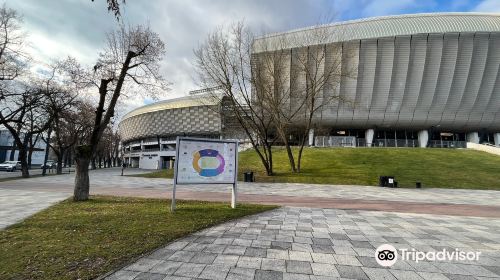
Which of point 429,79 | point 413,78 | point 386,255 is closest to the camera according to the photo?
point 386,255

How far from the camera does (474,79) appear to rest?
49.3 m

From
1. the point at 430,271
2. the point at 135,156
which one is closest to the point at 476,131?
the point at 430,271

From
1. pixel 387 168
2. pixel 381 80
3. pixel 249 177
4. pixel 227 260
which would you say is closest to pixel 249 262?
pixel 227 260

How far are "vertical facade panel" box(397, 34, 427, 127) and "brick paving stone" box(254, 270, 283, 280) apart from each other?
5680 centimetres

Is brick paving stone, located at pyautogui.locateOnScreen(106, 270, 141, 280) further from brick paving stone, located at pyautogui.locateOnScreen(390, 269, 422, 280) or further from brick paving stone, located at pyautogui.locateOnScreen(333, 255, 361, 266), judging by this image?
brick paving stone, located at pyautogui.locateOnScreen(390, 269, 422, 280)

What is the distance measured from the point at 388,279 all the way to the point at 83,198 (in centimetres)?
1168

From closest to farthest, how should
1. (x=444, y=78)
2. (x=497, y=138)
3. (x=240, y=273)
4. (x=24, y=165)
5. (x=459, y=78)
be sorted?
(x=240, y=273), (x=24, y=165), (x=459, y=78), (x=444, y=78), (x=497, y=138)

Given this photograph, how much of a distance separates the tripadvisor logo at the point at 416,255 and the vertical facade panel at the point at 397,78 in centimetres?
5285

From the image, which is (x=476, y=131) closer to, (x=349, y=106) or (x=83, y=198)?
(x=349, y=106)

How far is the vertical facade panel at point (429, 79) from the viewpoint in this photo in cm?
4809

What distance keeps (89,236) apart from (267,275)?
4324 millimetres

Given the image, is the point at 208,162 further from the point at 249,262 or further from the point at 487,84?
the point at 487,84

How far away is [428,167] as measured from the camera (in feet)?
93.9

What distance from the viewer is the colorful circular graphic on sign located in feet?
32.1
